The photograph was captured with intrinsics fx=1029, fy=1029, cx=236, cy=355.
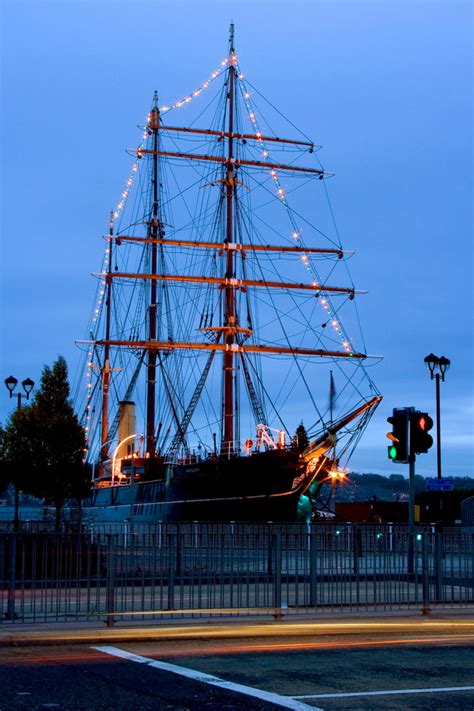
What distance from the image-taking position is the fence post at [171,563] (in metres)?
14.6

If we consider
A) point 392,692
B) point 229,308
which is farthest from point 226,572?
→ point 229,308

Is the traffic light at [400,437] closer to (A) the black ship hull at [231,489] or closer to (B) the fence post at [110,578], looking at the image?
(B) the fence post at [110,578]

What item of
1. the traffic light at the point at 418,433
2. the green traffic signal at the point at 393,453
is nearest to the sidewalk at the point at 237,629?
the green traffic signal at the point at 393,453

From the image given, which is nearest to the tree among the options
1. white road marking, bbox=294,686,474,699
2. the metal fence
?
the metal fence

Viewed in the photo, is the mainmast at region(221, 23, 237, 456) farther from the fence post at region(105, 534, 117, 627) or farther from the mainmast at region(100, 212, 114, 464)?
the fence post at region(105, 534, 117, 627)

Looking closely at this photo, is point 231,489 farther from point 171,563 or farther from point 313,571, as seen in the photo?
point 171,563

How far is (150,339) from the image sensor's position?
2672 inches

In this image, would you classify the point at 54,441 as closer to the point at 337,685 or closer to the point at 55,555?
the point at 55,555

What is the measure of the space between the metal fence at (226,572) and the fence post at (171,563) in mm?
15

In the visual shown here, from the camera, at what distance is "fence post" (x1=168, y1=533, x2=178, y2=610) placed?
48.0ft

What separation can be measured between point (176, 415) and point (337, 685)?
59084mm

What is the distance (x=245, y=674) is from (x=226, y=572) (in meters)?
4.70

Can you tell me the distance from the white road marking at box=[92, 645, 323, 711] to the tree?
A: 901 inches

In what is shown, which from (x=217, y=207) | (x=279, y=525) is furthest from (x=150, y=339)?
(x=279, y=525)
